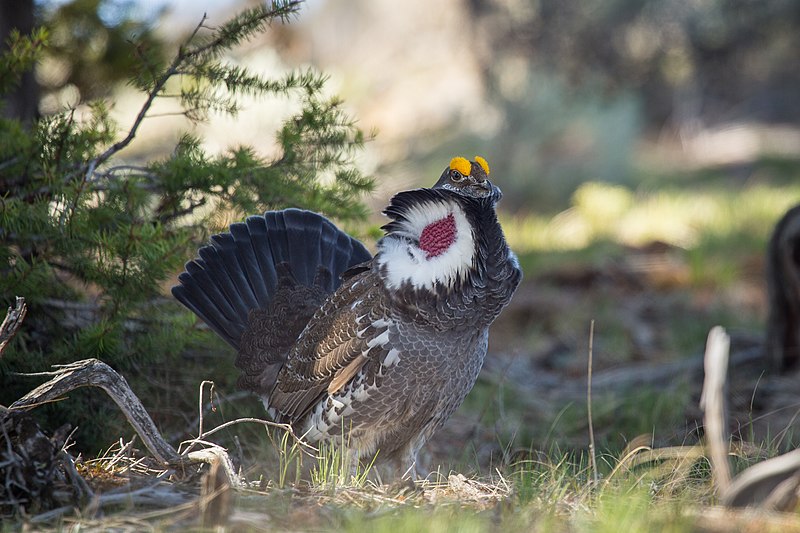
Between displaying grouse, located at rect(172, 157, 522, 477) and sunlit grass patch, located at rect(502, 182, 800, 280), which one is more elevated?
sunlit grass patch, located at rect(502, 182, 800, 280)

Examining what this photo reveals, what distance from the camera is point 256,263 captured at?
4109mm

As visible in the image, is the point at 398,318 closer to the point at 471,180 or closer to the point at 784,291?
the point at 471,180

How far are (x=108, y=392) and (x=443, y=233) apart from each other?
136 centimetres

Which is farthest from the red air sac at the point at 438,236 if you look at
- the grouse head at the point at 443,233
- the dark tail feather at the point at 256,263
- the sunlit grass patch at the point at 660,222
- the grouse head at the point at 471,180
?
the sunlit grass patch at the point at 660,222

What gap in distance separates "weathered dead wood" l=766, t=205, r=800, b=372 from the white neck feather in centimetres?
250

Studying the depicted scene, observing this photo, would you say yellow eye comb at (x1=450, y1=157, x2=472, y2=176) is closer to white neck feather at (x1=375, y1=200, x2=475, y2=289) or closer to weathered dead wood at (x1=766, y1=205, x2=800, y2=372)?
white neck feather at (x1=375, y1=200, x2=475, y2=289)

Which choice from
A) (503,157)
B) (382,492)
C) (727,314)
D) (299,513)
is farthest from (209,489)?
(503,157)

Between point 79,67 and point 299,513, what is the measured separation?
159 inches

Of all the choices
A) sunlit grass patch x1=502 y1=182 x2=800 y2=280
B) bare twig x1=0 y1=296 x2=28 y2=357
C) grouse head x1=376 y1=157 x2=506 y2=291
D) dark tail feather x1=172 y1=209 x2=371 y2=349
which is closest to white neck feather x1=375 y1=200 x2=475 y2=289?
grouse head x1=376 y1=157 x2=506 y2=291

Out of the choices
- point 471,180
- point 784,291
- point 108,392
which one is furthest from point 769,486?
point 784,291

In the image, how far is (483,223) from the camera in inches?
136

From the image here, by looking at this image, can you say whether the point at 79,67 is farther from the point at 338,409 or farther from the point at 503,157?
the point at 503,157

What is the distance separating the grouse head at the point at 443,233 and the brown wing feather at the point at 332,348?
0.14m

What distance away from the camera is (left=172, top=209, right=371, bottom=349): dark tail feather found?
3963mm
